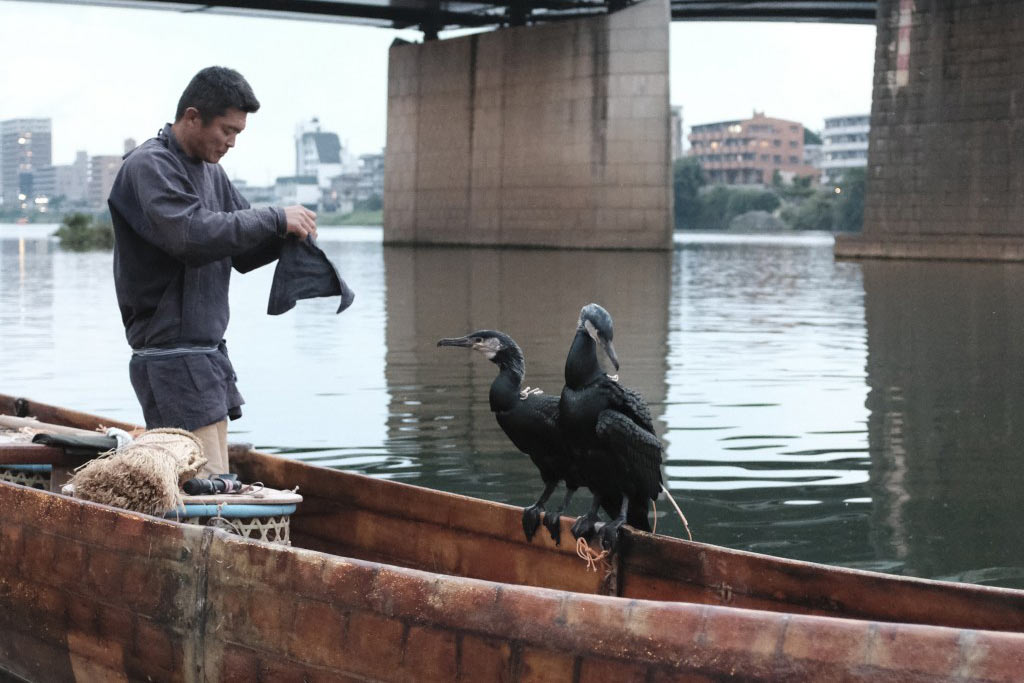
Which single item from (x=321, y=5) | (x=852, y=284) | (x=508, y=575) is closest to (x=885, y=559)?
(x=508, y=575)

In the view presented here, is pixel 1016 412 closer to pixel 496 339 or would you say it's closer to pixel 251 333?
pixel 496 339

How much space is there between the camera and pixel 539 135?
5588 centimetres

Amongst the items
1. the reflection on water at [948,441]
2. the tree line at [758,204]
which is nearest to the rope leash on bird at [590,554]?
the reflection on water at [948,441]

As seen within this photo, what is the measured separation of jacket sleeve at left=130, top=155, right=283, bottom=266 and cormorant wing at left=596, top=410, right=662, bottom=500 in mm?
1379

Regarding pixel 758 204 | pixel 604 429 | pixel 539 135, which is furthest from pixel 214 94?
pixel 758 204

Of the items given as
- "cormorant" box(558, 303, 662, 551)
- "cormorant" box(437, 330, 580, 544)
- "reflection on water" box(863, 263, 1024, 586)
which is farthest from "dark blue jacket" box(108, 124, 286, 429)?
"reflection on water" box(863, 263, 1024, 586)

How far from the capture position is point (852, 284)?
109 ft

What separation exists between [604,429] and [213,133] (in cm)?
176

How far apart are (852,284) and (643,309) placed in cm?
1081

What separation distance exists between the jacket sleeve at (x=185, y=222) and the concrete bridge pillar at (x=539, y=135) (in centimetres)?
4832

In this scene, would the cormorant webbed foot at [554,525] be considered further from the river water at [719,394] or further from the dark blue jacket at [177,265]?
the river water at [719,394]

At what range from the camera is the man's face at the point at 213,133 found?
4812mm

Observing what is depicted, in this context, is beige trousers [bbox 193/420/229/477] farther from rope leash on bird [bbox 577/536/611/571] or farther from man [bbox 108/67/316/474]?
rope leash on bird [bbox 577/536/611/571]

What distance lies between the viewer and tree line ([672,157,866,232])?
148625 mm
